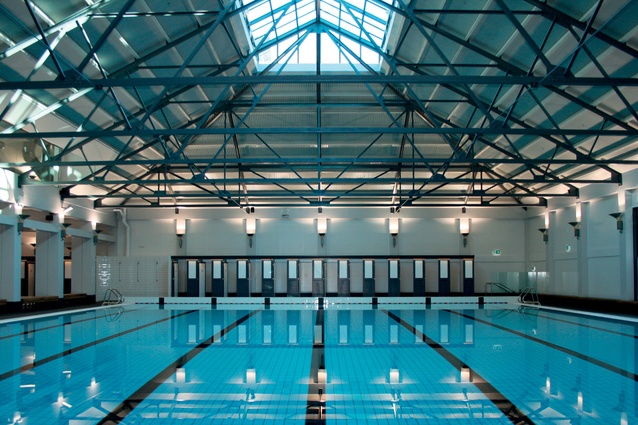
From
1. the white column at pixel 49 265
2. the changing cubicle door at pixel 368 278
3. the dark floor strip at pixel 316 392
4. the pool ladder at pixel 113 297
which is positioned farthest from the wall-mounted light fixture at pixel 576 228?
the white column at pixel 49 265

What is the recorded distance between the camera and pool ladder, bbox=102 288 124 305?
75.6ft

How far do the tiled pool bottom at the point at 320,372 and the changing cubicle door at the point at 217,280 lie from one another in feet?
29.7

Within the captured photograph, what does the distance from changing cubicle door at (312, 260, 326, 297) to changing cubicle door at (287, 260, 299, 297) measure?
29.6 inches

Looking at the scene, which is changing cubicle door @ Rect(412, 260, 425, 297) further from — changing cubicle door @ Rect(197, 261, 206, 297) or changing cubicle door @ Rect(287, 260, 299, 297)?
changing cubicle door @ Rect(197, 261, 206, 297)

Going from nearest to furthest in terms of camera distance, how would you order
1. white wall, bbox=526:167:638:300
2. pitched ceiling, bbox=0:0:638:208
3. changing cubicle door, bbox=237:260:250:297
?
pitched ceiling, bbox=0:0:638:208 < white wall, bbox=526:167:638:300 < changing cubicle door, bbox=237:260:250:297

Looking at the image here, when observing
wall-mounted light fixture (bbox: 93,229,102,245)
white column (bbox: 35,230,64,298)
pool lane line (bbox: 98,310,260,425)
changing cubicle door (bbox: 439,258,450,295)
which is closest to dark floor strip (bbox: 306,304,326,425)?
pool lane line (bbox: 98,310,260,425)

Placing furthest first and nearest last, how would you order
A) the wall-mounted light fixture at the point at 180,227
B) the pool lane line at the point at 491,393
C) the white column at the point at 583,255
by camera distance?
the wall-mounted light fixture at the point at 180,227 → the white column at the point at 583,255 → the pool lane line at the point at 491,393

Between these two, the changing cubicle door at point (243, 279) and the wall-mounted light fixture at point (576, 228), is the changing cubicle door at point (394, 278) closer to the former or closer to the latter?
the changing cubicle door at point (243, 279)

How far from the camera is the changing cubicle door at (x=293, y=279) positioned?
2481 centimetres

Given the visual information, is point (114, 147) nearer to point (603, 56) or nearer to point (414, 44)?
point (414, 44)

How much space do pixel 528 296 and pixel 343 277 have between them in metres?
7.88

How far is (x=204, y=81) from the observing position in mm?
8719

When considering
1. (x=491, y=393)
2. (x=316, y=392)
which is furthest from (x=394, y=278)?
(x=316, y=392)

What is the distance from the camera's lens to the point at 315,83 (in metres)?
16.5
